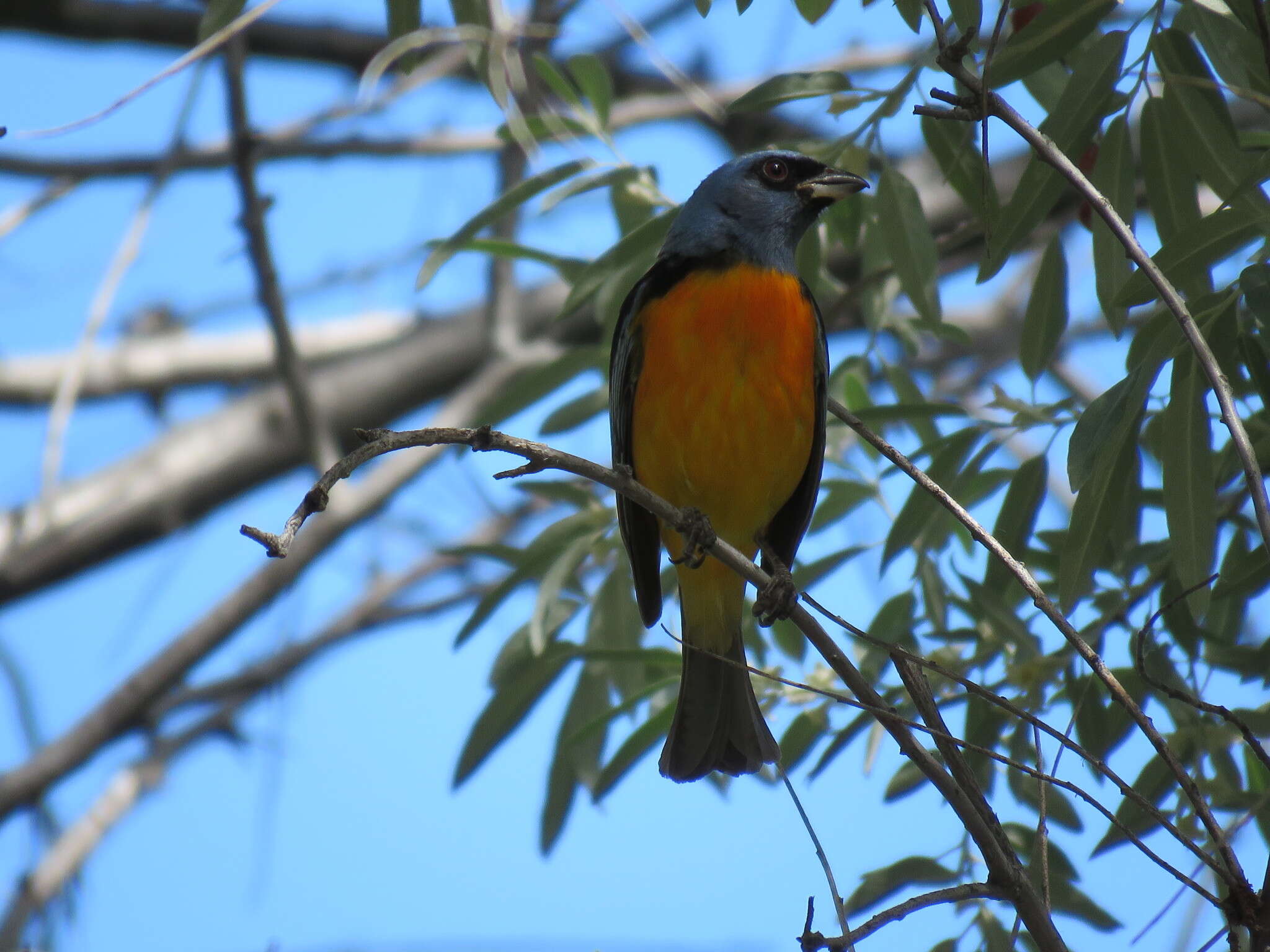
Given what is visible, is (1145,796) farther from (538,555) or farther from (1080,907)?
(538,555)

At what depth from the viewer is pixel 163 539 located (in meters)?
8.43

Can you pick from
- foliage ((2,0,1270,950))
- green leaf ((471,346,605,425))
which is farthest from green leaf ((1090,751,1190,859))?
green leaf ((471,346,605,425))

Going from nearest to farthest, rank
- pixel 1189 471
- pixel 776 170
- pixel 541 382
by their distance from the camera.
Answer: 1. pixel 1189 471
2. pixel 541 382
3. pixel 776 170

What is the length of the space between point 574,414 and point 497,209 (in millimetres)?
800

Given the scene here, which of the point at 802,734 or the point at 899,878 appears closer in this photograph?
the point at 899,878

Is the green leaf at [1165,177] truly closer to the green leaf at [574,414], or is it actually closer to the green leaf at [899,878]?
the green leaf at [899,878]

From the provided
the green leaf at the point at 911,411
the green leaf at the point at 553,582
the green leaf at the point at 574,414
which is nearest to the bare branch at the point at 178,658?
the green leaf at the point at 574,414

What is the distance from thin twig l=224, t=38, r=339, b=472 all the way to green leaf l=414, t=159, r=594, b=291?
53.9 inches

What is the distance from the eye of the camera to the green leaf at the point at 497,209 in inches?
180

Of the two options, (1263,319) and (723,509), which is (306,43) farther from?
(1263,319)

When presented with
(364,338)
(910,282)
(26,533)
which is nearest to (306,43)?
(364,338)

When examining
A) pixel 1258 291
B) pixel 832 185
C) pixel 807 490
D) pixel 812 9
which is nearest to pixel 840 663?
pixel 1258 291

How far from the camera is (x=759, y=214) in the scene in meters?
5.08

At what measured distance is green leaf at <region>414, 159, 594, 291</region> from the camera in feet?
15.0
